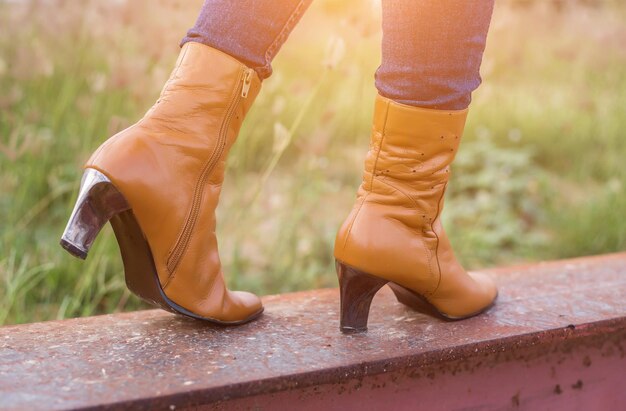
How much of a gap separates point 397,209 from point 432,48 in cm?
27

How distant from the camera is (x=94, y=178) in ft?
3.58

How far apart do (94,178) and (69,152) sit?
122 centimetres

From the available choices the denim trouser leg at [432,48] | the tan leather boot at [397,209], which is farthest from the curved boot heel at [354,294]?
the denim trouser leg at [432,48]

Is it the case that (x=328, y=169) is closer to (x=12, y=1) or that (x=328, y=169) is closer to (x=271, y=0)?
(x=12, y=1)

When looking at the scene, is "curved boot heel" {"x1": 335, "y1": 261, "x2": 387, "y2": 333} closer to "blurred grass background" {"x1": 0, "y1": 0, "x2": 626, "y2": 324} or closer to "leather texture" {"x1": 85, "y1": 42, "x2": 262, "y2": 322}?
"leather texture" {"x1": 85, "y1": 42, "x2": 262, "y2": 322}

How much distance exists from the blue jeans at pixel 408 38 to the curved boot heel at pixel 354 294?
0.95ft

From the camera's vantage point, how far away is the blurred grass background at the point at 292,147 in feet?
6.01

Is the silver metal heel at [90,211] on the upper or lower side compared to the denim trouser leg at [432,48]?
lower

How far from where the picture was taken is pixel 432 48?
1.15 meters

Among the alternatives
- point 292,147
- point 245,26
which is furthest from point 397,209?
point 292,147

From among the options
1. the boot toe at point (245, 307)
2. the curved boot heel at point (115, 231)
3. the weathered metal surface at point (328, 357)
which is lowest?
the weathered metal surface at point (328, 357)

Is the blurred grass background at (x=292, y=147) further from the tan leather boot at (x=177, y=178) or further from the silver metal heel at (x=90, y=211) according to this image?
the silver metal heel at (x=90, y=211)

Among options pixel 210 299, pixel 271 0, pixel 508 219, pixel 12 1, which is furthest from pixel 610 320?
pixel 12 1

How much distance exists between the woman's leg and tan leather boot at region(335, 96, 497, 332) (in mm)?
198
